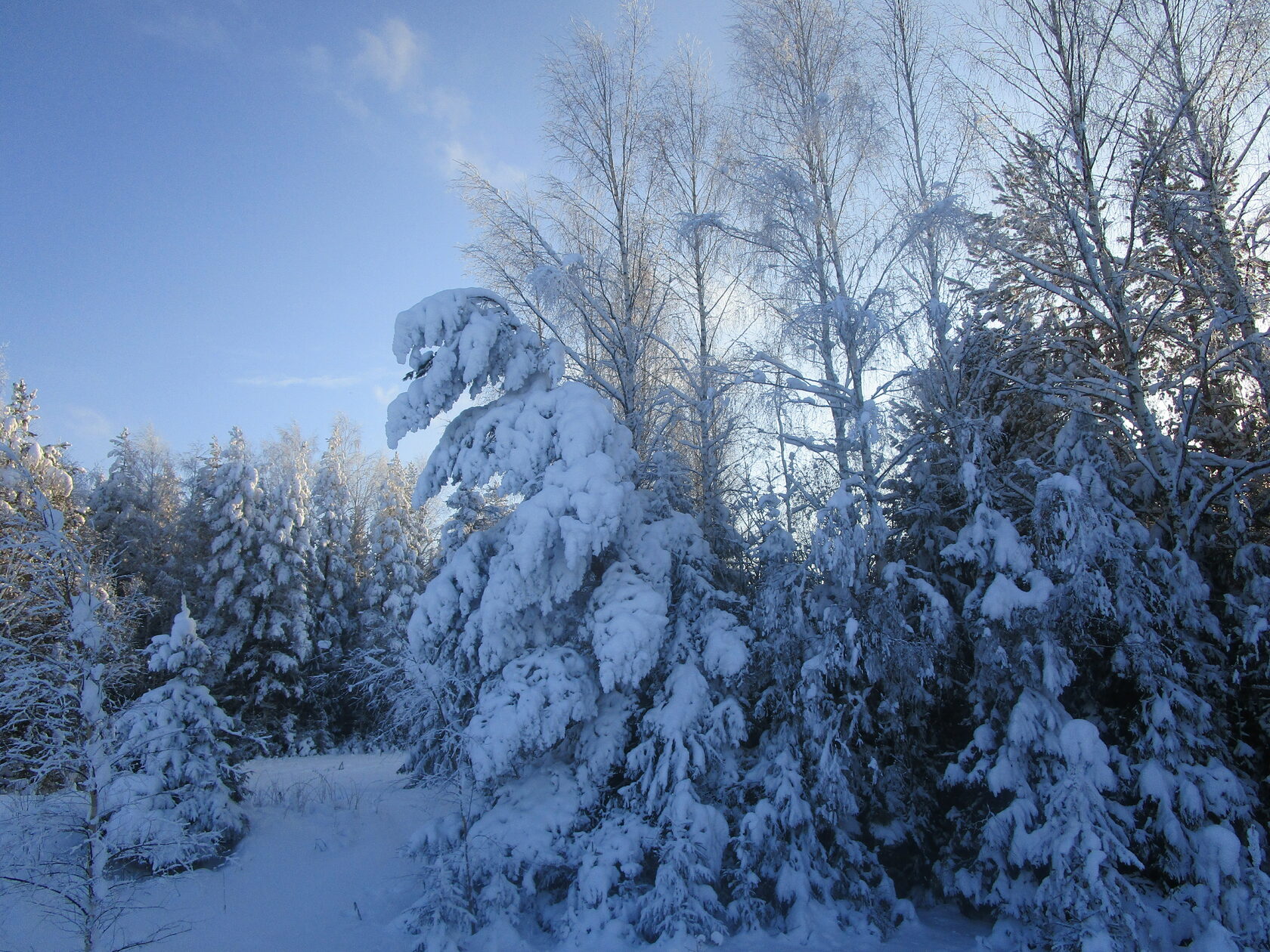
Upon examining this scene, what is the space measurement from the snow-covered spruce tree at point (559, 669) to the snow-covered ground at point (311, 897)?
90 cm

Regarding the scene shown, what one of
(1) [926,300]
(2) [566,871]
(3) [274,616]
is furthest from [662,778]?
(3) [274,616]

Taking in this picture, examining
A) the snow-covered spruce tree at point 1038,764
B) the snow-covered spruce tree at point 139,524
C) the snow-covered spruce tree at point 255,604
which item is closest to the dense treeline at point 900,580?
the snow-covered spruce tree at point 1038,764

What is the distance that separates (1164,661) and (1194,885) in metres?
2.12

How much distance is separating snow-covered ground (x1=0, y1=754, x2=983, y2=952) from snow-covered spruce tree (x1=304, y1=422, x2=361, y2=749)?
329 inches

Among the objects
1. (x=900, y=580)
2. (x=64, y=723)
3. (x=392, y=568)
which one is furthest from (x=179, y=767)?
(x=392, y=568)

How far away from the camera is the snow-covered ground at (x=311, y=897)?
783cm

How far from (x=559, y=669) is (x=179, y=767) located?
6344 millimetres

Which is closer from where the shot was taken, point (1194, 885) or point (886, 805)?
point (1194, 885)

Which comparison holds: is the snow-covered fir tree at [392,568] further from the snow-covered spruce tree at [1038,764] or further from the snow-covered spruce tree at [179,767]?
the snow-covered spruce tree at [1038,764]

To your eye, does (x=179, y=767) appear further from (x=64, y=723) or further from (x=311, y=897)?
(x=64, y=723)

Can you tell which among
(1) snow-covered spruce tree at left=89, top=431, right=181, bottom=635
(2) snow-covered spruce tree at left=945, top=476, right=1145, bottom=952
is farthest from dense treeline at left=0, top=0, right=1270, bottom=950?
(1) snow-covered spruce tree at left=89, top=431, right=181, bottom=635

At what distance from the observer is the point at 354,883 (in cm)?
1000

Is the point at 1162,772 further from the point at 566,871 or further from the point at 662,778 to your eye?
the point at 566,871

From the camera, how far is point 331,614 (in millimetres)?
23969
